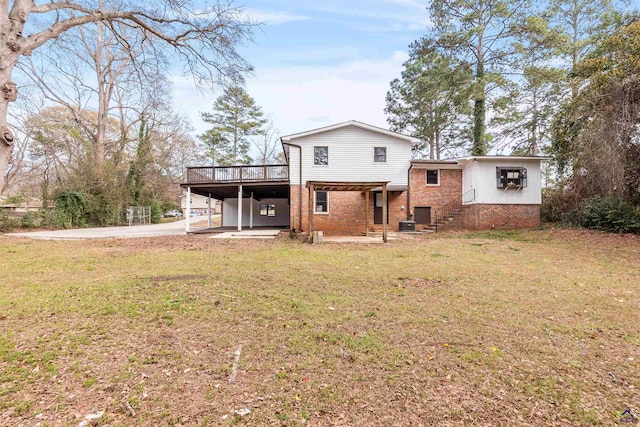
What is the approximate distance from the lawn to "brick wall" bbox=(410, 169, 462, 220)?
1070 centimetres

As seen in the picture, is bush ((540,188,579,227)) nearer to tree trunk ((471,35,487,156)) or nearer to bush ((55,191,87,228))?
tree trunk ((471,35,487,156))

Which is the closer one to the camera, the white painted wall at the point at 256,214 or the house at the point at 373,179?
the house at the point at 373,179

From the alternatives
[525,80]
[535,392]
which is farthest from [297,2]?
[525,80]

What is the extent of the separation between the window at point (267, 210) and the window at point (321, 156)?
339 inches

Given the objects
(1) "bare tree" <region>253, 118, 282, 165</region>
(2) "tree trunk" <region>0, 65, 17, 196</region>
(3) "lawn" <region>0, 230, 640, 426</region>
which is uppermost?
(1) "bare tree" <region>253, 118, 282, 165</region>

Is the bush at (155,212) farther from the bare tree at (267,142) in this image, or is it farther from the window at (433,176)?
the window at (433,176)

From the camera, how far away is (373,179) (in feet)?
52.7

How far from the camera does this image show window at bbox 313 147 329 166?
1586 cm

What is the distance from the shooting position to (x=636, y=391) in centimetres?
234

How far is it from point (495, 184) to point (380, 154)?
652 cm

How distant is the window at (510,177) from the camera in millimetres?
15938

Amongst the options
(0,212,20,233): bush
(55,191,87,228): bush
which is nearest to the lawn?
(0,212,20,233): bush

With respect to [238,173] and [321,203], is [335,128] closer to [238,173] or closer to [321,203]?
[321,203]

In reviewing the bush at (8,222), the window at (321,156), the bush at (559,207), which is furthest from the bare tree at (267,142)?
the bush at (559,207)
